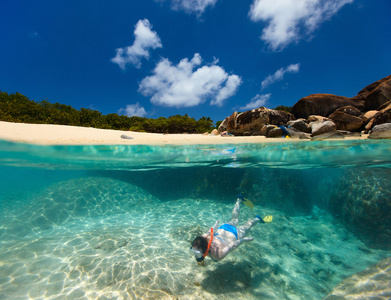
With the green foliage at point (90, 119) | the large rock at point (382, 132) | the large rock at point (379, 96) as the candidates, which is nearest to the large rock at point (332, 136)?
the large rock at point (382, 132)

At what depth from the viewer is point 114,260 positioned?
5.07 meters

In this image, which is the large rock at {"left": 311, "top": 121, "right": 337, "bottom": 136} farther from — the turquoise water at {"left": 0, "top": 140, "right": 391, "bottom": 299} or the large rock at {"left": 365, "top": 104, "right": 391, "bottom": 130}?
the large rock at {"left": 365, "top": 104, "right": 391, "bottom": 130}

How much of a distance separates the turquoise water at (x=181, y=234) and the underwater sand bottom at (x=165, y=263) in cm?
3

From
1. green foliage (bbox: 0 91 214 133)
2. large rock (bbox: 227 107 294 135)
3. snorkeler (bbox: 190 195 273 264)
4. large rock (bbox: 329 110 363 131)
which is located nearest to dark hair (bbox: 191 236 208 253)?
snorkeler (bbox: 190 195 273 264)

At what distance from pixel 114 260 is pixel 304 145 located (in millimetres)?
10744

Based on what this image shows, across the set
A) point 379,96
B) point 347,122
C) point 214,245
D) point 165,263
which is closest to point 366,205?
point 347,122

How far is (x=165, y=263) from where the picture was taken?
5059 millimetres

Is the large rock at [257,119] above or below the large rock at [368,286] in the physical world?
above

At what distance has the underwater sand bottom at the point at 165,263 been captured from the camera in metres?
4.15

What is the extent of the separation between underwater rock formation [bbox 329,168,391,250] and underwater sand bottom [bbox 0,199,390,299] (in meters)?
0.58

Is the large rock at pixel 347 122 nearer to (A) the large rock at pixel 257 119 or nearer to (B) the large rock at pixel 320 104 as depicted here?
(A) the large rock at pixel 257 119

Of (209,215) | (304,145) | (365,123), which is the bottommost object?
(209,215)

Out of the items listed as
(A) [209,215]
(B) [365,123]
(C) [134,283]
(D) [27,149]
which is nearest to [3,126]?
(D) [27,149]

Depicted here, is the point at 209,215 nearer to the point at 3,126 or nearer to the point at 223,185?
the point at 223,185
